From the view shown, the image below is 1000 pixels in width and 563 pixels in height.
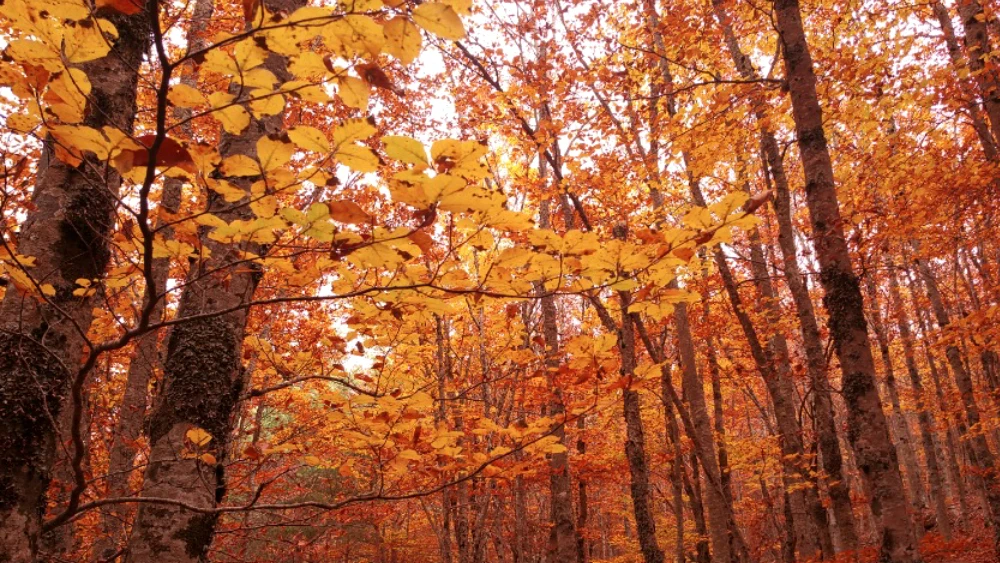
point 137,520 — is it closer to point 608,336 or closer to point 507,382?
point 608,336

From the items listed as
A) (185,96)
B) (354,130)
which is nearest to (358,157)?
(354,130)

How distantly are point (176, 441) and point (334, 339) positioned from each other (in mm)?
667

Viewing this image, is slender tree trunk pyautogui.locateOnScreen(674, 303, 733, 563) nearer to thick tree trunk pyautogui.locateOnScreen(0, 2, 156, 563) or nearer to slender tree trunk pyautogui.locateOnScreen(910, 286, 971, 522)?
slender tree trunk pyautogui.locateOnScreen(910, 286, 971, 522)

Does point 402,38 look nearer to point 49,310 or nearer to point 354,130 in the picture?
point 354,130

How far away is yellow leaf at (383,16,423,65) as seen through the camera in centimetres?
92

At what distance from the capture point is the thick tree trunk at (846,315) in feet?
9.75

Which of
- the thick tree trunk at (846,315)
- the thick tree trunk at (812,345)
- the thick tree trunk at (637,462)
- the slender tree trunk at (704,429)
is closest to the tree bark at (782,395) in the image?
the thick tree trunk at (812,345)

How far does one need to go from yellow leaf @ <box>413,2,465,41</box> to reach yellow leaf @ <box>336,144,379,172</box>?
0.78ft

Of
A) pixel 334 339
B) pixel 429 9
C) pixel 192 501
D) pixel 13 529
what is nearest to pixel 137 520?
pixel 192 501

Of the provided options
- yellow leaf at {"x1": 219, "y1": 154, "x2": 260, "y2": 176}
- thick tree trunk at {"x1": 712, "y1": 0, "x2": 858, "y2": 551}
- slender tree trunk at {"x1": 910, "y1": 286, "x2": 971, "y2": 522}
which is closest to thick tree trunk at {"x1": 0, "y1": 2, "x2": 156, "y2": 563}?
yellow leaf at {"x1": 219, "y1": 154, "x2": 260, "y2": 176}

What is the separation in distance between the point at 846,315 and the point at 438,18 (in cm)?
341

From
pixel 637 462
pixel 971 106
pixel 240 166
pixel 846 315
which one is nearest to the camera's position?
pixel 240 166

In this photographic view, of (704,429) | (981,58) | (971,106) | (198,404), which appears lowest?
(198,404)

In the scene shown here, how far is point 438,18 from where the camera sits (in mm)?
877
